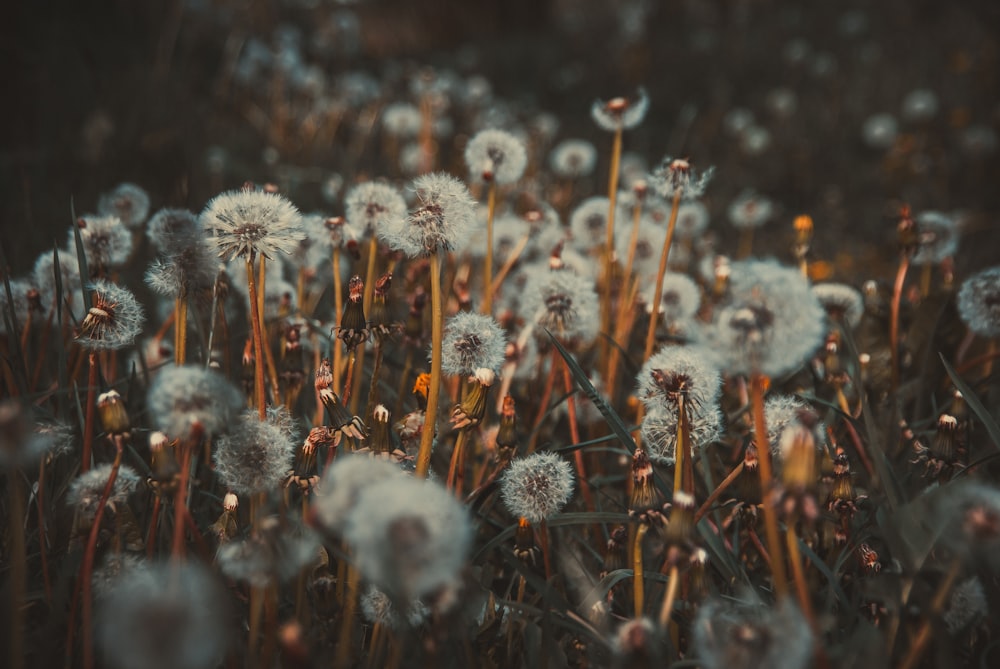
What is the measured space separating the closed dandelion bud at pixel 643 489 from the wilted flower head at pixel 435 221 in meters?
0.40

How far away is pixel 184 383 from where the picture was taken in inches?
31.7

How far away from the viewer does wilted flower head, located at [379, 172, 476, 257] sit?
1046mm

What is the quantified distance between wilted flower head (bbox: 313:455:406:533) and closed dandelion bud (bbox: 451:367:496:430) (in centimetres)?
25

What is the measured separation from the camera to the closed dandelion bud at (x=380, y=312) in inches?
43.6

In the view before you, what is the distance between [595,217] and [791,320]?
1.36 meters

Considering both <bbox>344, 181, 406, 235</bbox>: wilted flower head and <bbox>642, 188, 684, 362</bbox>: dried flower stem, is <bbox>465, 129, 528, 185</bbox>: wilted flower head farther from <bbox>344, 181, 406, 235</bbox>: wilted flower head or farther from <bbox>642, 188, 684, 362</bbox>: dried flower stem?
<bbox>642, 188, 684, 362</bbox>: dried flower stem

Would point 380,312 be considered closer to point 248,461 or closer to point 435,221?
point 435,221

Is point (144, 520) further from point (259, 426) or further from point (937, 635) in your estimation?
point (937, 635)

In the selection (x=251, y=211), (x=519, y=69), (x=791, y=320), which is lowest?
(x=791, y=320)

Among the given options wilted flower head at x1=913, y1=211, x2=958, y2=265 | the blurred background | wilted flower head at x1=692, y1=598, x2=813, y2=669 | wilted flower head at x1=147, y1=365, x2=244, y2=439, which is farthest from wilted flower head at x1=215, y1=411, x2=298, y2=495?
wilted flower head at x1=913, y1=211, x2=958, y2=265

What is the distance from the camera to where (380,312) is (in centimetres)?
113

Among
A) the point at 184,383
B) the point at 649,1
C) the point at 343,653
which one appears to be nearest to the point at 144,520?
the point at 184,383

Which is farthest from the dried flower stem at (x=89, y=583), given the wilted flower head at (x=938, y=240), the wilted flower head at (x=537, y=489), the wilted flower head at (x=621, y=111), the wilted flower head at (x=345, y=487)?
the wilted flower head at (x=938, y=240)

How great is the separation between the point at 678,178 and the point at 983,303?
620 millimetres
